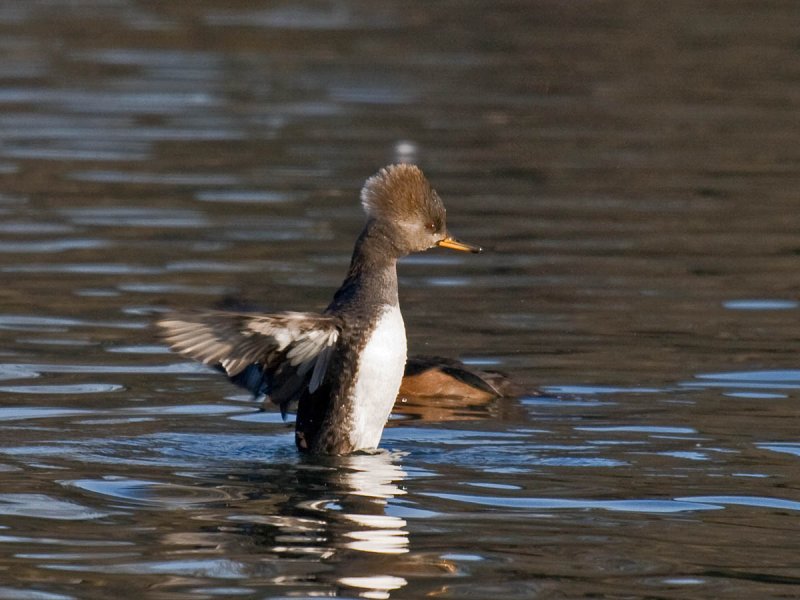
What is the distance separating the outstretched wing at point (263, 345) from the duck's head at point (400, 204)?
23.0 inches

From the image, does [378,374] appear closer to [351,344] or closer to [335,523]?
[351,344]

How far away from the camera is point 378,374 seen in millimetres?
7508

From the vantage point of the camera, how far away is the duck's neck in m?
7.57

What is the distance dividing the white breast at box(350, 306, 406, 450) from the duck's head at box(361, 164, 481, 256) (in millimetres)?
366

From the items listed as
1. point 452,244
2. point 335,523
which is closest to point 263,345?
point 335,523

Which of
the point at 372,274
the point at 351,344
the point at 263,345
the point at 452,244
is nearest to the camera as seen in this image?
the point at 263,345

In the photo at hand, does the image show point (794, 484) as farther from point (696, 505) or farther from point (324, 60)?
point (324, 60)

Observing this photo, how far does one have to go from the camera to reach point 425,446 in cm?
807

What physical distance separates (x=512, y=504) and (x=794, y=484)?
48.0 inches

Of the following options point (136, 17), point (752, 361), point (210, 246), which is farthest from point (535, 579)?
point (136, 17)

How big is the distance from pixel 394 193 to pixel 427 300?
3.40 meters

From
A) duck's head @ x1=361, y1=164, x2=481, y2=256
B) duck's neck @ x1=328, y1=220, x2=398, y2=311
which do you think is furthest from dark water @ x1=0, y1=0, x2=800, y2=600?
duck's head @ x1=361, y1=164, x2=481, y2=256

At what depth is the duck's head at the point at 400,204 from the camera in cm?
771

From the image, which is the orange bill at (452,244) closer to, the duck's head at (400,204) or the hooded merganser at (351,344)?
the hooded merganser at (351,344)
